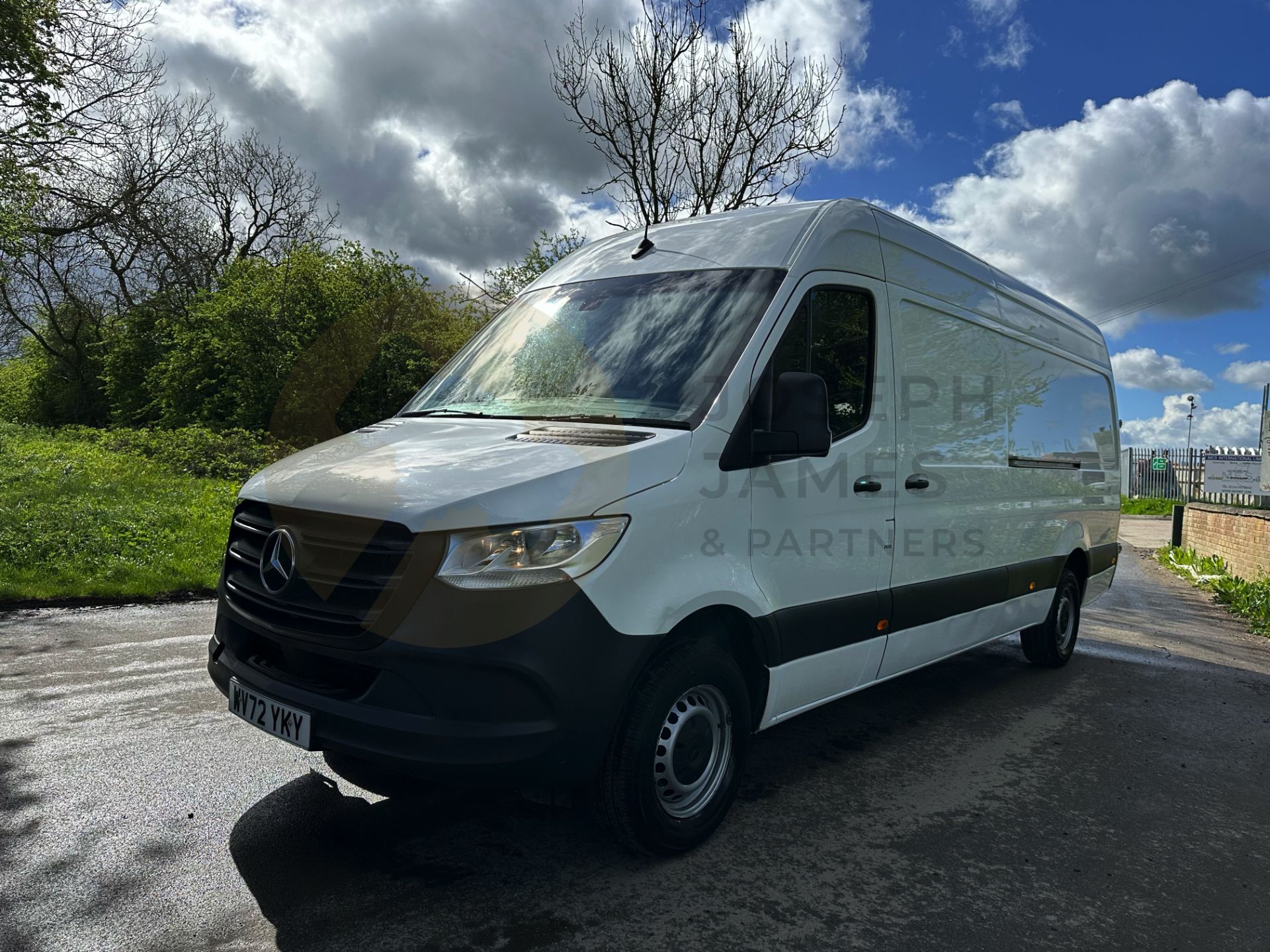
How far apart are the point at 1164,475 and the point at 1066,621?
3213cm

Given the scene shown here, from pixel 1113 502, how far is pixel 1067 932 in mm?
5733

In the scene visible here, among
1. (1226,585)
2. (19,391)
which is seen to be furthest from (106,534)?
(19,391)

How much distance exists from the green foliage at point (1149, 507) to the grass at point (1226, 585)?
16.4 meters

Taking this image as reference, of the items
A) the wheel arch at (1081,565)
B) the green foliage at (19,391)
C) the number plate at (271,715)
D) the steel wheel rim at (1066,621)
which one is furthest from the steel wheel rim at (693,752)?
the green foliage at (19,391)

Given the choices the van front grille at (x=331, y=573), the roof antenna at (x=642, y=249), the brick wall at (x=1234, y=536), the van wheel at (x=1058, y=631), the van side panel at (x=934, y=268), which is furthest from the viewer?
the brick wall at (x=1234, y=536)

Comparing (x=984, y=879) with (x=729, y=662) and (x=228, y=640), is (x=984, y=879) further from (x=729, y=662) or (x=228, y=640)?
(x=228, y=640)

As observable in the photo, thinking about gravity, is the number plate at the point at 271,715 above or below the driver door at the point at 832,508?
below

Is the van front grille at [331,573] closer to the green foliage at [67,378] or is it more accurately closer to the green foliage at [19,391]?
the green foliage at [67,378]

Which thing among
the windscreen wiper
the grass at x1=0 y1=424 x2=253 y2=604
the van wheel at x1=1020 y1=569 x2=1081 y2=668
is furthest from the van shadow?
the grass at x1=0 y1=424 x2=253 y2=604

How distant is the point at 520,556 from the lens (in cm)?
283

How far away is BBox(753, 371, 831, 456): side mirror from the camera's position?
3.36 metres

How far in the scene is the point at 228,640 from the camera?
137 inches

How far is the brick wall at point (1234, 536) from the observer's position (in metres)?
11.6

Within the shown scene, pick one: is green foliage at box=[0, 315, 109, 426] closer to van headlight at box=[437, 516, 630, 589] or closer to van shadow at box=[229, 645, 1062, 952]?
van shadow at box=[229, 645, 1062, 952]
